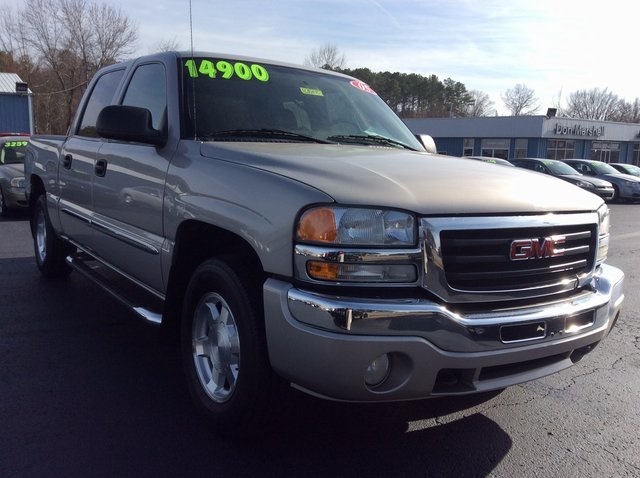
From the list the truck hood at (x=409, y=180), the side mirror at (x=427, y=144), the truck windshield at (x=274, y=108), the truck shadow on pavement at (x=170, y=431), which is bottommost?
the truck shadow on pavement at (x=170, y=431)

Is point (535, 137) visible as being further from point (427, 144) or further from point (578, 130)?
point (427, 144)

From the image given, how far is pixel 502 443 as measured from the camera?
3141mm

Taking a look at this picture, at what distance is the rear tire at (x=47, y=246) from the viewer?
6027 mm

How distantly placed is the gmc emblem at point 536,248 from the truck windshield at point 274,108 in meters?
1.60

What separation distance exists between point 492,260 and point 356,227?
643 millimetres

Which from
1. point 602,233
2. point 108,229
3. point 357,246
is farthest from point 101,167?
point 602,233

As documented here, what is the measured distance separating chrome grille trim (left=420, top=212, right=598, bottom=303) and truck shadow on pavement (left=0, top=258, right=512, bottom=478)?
0.88m

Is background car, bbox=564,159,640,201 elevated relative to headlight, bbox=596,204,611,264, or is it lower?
lower

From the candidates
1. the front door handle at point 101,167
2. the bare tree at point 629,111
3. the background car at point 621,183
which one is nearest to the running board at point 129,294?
the front door handle at point 101,167

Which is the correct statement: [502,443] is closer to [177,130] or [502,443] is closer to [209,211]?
[209,211]

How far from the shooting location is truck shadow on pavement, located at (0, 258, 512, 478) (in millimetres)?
2832

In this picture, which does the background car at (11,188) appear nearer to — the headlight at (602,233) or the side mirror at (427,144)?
the side mirror at (427,144)


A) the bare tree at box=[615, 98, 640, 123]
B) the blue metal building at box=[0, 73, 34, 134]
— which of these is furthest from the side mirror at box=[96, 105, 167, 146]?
the bare tree at box=[615, 98, 640, 123]

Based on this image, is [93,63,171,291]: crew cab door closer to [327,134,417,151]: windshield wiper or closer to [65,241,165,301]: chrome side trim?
[65,241,165,301]: chrome side trim
